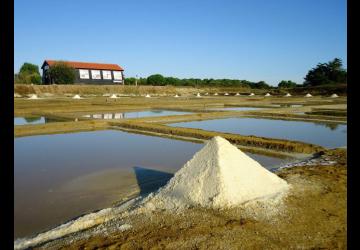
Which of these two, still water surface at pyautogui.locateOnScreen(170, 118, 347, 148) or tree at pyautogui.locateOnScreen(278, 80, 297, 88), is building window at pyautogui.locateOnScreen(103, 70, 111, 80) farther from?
still water surface at pyautogui.locateOnScreen(170, 118, 347, 148)

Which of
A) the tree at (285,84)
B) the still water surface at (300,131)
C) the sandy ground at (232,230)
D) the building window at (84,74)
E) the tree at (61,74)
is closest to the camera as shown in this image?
the sandy ground at (232,230)

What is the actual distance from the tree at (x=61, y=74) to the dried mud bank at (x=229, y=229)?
30.8 m

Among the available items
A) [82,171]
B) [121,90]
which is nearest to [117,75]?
[121,90]

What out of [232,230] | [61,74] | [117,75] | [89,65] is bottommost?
[232,230]

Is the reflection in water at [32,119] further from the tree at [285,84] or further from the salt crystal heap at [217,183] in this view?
the tree at [285,84]

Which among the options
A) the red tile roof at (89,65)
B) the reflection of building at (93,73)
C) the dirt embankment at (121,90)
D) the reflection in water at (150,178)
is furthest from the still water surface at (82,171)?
the red tile roof at (89,65)

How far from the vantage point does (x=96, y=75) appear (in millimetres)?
35250

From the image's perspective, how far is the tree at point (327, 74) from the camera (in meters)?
35.9

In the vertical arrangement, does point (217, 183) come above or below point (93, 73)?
below

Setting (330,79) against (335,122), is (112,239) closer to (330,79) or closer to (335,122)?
(335,122)

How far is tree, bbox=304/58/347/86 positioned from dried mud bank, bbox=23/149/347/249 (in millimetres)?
35794

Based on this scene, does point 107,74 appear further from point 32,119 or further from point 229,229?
point 229,229

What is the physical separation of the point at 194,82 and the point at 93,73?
54.5ft

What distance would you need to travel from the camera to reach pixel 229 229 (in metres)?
2.52
